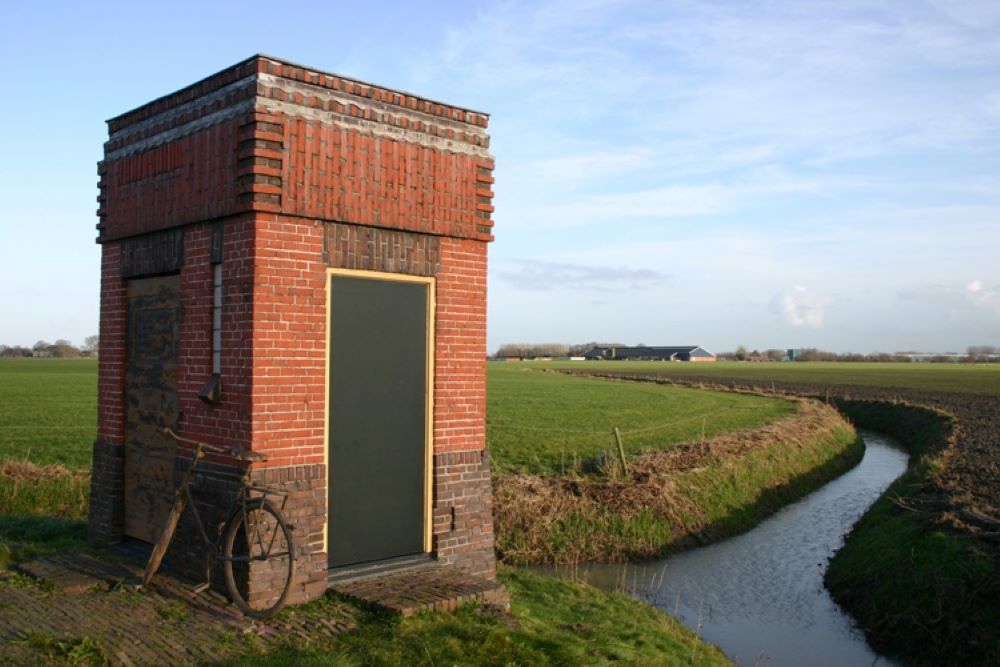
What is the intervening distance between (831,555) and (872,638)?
14.7ft

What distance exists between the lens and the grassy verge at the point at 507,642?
646 cm

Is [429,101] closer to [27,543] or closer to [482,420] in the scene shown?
[482,420]

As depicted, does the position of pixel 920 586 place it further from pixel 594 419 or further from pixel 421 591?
pixel 594 419

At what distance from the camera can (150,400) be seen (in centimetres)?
958

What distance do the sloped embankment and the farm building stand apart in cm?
12533

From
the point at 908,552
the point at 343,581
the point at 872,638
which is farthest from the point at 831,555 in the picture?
the point at 343,581

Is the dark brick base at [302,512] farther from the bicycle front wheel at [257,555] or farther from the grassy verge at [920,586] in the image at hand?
the grassy verge at [920,586]

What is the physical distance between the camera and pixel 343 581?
8258 millimetres

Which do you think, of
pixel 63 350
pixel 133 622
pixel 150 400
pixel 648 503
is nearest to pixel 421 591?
pixel 133 622

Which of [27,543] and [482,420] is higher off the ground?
[482,420]

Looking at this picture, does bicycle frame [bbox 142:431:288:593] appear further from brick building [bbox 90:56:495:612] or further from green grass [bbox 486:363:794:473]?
green grass [bbox 486:363:794:473]

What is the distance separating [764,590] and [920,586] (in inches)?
106

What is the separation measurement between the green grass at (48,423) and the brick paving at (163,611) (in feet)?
32.7

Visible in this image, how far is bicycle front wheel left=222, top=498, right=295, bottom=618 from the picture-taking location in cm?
750
